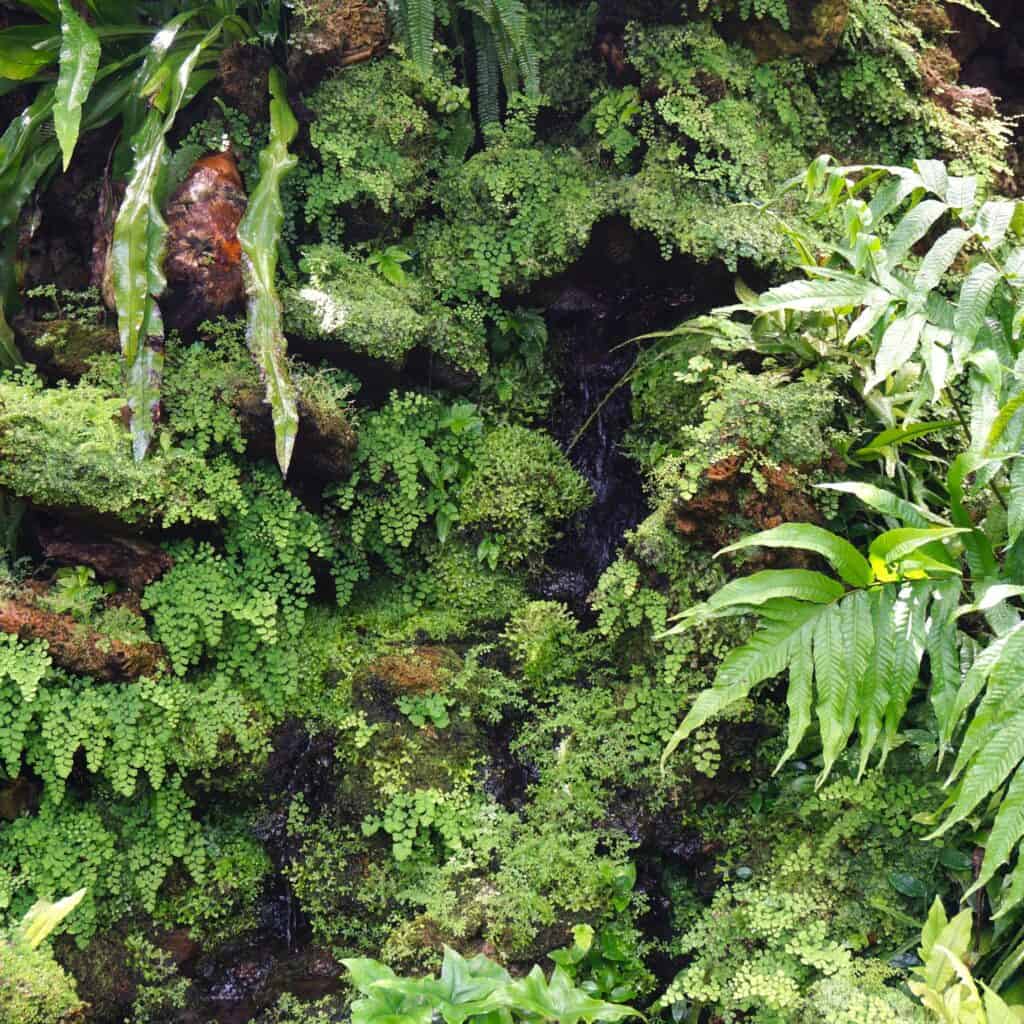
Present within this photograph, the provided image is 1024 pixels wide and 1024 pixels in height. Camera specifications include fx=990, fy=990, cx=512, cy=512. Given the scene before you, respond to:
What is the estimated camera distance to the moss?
3369 mm

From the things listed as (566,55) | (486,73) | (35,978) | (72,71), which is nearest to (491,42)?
(486,73)

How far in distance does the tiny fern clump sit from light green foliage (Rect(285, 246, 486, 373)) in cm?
189

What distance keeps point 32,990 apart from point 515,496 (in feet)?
9.48

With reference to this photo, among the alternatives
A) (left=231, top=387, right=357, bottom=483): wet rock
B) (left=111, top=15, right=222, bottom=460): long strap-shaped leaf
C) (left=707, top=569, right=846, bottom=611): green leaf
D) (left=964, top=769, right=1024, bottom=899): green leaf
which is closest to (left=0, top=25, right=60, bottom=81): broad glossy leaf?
(left=111, top=15, right=222, bottom=460): long strap-shaped leaf

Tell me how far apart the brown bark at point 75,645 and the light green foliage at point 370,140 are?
2.19m

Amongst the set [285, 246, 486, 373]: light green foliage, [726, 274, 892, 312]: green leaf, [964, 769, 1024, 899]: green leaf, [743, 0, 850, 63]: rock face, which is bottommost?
[964, 769, 1024, 899]: green leaf

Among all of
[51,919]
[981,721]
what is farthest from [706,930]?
[51,919]

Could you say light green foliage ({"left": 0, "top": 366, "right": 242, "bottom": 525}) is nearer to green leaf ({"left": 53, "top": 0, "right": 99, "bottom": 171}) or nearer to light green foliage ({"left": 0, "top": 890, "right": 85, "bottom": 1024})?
green leaf ({"left": 53, "top": 0, "right": 99, "bottom": 171})

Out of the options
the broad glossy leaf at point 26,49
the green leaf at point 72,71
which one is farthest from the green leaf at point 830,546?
the broad glossy leaf at point 26,49

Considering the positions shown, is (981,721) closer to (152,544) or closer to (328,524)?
(328,524)

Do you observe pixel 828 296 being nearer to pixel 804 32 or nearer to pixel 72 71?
→ pixel 804 32

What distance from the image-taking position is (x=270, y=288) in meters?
4.29

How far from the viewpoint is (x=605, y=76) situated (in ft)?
17.8

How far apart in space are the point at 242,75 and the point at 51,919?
384cm
